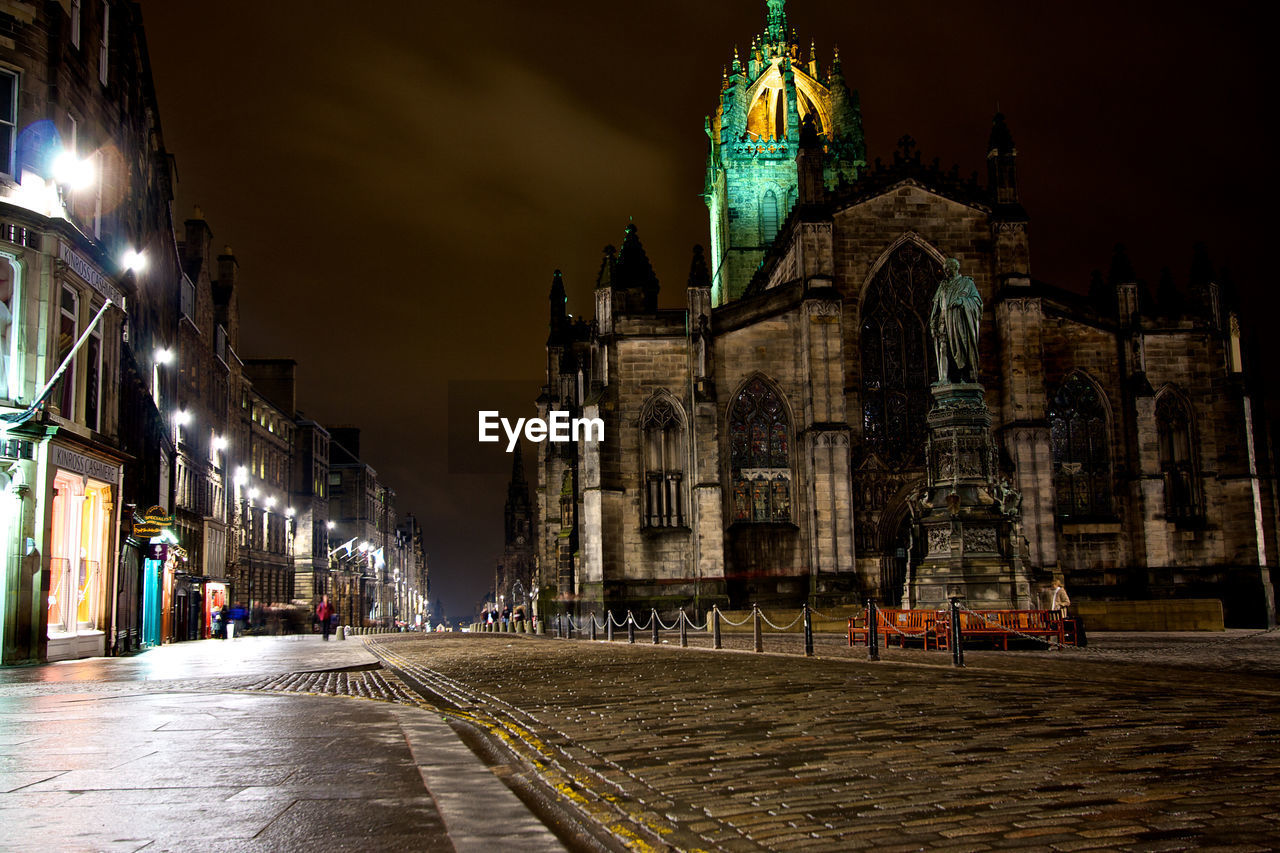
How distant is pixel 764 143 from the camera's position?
6038 cm

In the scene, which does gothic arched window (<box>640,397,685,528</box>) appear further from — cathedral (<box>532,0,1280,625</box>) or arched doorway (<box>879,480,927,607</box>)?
arched doorway (<box>879,480,927,607</box>)

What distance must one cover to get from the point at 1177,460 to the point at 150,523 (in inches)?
1319

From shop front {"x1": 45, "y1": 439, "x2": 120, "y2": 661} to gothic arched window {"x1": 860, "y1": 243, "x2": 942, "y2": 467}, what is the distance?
84.3 feet

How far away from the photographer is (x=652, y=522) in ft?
129

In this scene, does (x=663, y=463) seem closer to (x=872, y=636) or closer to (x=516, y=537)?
(x=872, y=636)

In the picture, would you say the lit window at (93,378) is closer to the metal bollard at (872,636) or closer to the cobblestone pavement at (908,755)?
the cobblestone pavement at (908,755)

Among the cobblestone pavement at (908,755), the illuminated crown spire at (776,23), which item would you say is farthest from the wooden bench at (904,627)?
the illuminated crown spire at (776,23)

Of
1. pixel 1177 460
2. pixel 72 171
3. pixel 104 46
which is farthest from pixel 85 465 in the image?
pixel 1177 460

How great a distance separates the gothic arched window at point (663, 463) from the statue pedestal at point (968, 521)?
49.9 ft

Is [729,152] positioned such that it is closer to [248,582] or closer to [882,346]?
[882,346]

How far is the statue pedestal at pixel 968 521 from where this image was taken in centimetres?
2336

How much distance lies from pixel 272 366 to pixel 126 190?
44.0 meters

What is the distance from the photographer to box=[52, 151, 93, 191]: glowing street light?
20281 mm

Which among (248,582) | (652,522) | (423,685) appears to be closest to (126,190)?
(423,685)
